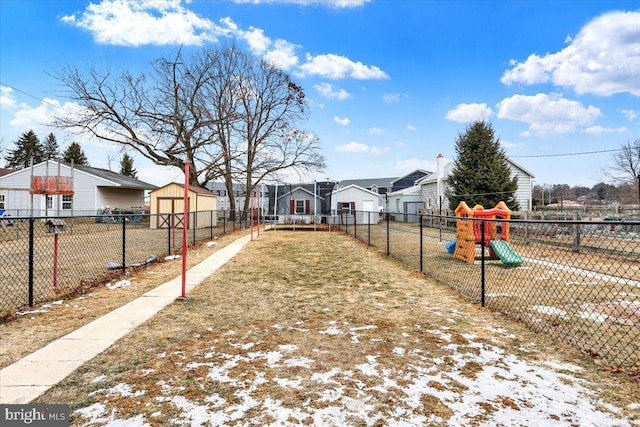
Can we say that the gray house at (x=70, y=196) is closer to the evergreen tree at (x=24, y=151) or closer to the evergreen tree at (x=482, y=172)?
the evergreen tree at (x=482, y=172)

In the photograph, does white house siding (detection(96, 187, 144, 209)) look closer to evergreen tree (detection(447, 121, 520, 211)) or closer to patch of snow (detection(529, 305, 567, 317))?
evergreen tree (detection(447, 121, 520, 211))

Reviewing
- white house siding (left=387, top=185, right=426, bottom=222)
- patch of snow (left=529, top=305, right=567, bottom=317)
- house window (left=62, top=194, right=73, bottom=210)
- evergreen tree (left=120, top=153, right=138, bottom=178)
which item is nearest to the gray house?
house window (left=62, top=194, right=73, bottom=210)

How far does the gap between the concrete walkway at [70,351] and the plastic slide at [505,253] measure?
7.31m

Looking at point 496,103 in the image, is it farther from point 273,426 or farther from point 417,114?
point 273,426

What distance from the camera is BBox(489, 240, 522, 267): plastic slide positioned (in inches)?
320

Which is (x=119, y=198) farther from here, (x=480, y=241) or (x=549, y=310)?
(x=549, y=310)

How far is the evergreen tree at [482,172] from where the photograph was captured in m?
20.3

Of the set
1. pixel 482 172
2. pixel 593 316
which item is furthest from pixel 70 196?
pixel 593 316

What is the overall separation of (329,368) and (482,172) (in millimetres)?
20408

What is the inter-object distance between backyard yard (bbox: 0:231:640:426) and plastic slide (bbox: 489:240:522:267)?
3.71m

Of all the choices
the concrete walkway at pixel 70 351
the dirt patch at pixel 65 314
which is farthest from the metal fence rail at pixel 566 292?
the dirt patch at pixel 65 314

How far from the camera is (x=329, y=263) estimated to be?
876 cm

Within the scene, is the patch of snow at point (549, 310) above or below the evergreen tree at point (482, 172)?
below

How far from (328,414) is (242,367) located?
989 millimetres
